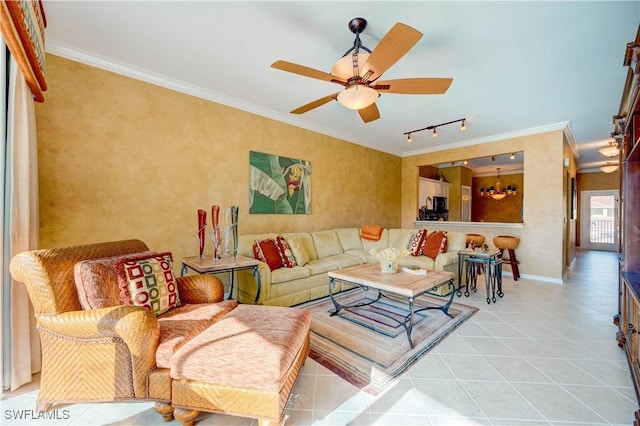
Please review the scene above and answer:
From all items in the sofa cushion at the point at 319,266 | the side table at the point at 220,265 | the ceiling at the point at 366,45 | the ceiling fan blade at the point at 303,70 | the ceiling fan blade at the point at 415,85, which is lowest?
the sofa cushion at the point at 319,266

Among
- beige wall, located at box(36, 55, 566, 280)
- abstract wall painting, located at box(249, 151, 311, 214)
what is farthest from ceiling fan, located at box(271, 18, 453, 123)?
→ abstract wall painting, located at box(249, 151, 311, 214)

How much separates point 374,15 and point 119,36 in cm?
221

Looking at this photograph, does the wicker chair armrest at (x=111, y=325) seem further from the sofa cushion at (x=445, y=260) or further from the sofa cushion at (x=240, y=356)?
the sofa cushion at (x=445, y=260)

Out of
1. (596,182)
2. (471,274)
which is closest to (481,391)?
(471,274)

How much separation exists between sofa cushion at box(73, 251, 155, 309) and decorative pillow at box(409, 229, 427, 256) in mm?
3810

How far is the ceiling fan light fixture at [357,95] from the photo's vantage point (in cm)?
207

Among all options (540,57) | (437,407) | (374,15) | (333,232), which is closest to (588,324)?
(437,407)

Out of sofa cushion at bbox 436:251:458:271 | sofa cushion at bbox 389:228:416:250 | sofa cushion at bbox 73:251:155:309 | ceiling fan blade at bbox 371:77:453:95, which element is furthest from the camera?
sofa cushion at bbox 389:228:416:250

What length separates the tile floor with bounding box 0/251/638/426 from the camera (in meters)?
1.55

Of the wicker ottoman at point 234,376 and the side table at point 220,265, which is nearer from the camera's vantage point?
the wicker ottoman at point 234,376

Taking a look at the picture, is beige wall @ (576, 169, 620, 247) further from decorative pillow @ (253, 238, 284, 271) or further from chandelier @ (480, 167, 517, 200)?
decorative pillow @ (253, 238, 284, 271)

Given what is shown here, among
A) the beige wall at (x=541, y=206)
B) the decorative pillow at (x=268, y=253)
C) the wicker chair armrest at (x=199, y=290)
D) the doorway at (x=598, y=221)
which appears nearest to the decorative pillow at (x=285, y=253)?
the decorative pillow at (x=268, y=253)

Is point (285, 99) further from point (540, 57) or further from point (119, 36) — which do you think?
point (540, 57)

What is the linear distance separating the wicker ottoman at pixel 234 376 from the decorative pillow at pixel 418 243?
10.7 feet
